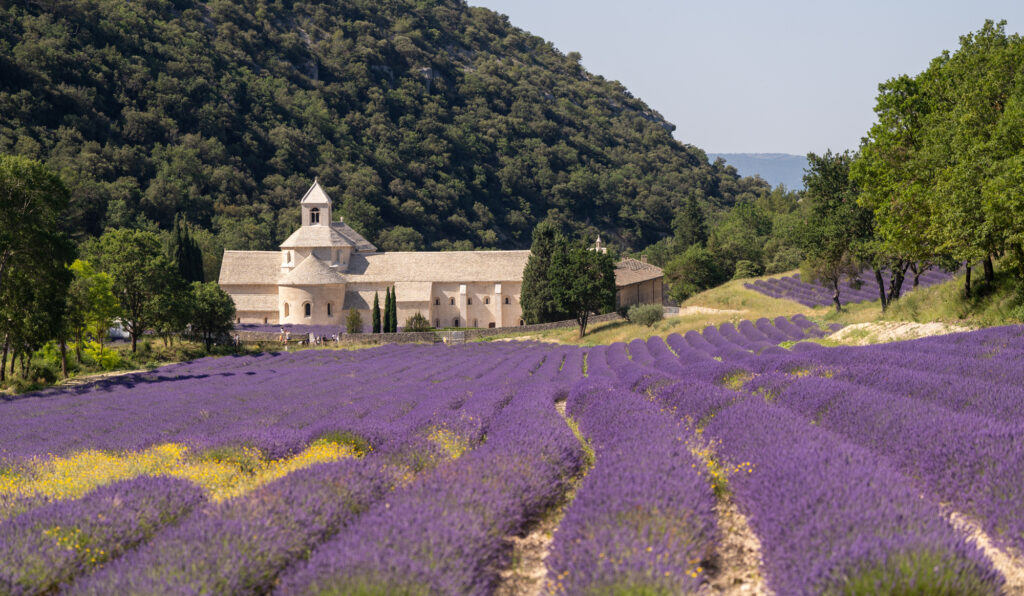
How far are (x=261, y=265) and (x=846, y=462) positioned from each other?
6422 centimetres

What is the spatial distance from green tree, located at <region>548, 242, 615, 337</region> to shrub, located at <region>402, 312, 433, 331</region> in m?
13.1

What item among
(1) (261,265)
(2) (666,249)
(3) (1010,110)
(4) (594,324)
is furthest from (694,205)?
(3) (1010,110)

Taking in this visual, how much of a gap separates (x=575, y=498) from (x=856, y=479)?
201cm

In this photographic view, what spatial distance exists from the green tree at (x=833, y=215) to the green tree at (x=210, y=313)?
37053 mm

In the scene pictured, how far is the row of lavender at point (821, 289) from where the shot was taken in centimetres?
4700

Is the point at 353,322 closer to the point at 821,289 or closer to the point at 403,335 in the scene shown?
the point at 403,335

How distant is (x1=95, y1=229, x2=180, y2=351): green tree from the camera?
38.2m

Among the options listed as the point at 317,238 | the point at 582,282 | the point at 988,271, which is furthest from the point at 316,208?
the point at 988,271

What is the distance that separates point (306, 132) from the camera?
123 metres

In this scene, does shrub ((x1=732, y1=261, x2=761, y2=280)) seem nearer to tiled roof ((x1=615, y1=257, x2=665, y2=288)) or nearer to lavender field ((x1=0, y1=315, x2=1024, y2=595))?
tiled roof ((x1=615, y1=257, x2=665, y2=288))

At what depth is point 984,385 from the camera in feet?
27.6

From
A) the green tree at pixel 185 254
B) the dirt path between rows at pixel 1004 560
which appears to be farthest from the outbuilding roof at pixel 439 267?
the dirt path between rows at pixel 1004 560

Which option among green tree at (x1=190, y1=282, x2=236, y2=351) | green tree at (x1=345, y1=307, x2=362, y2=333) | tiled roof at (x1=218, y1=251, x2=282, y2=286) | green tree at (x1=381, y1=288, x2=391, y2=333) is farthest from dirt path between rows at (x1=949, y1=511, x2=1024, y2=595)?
tiled roof at (x1=218, y1=251, x2=282, y2=286)

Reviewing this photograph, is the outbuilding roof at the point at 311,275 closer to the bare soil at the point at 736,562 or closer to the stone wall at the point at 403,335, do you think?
the stone wall at the point at 403,335
